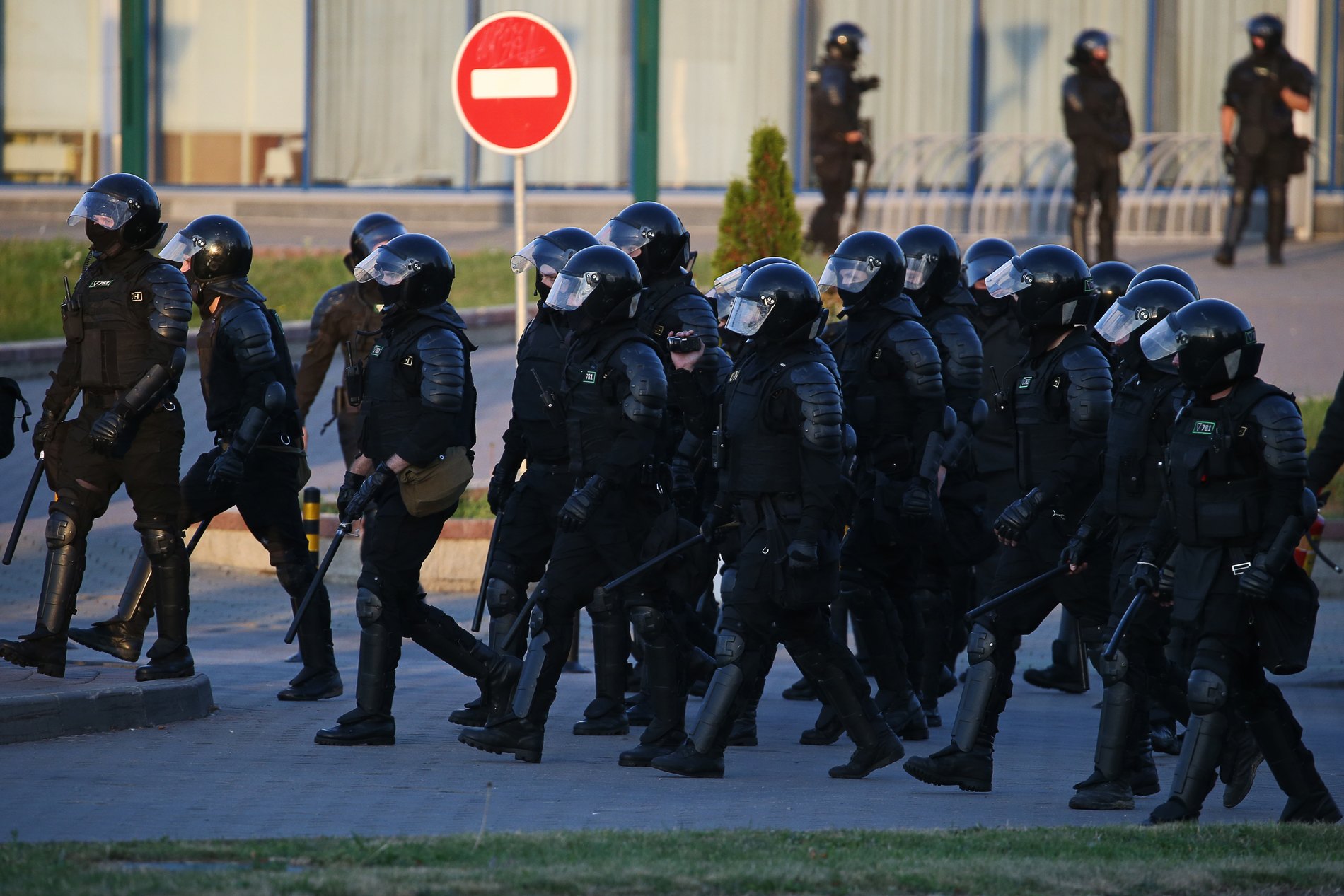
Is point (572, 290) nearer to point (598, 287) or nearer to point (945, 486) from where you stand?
point (598, 287)

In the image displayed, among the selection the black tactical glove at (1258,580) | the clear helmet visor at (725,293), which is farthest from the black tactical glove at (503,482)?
the black tactical glove at (1258,580)

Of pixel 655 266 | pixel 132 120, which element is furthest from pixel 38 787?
pixel 132 120

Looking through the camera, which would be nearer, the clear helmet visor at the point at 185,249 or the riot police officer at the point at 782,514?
the riot police officer at the point at 782,514

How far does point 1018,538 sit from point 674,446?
Answer: 1665mm

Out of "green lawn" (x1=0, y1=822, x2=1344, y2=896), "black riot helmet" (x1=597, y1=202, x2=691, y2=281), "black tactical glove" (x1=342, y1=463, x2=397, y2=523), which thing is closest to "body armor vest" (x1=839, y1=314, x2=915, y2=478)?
"black riot helmet" (x1=597, y1=202, x2=691, y2=281)

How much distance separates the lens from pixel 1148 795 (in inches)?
287

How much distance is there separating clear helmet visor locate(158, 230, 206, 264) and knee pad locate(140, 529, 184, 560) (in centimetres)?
114

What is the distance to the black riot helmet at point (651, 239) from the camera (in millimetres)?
8438

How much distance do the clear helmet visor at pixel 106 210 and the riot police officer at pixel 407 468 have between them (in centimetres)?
113

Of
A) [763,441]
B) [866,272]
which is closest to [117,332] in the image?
[763,441]

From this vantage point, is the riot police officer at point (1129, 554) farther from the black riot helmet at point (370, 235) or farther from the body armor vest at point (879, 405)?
the black riot helmet at point (370, 235)

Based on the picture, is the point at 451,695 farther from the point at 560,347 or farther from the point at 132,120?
the point at 132,120

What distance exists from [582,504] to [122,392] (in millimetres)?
2149

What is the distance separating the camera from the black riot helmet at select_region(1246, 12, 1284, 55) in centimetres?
1845
